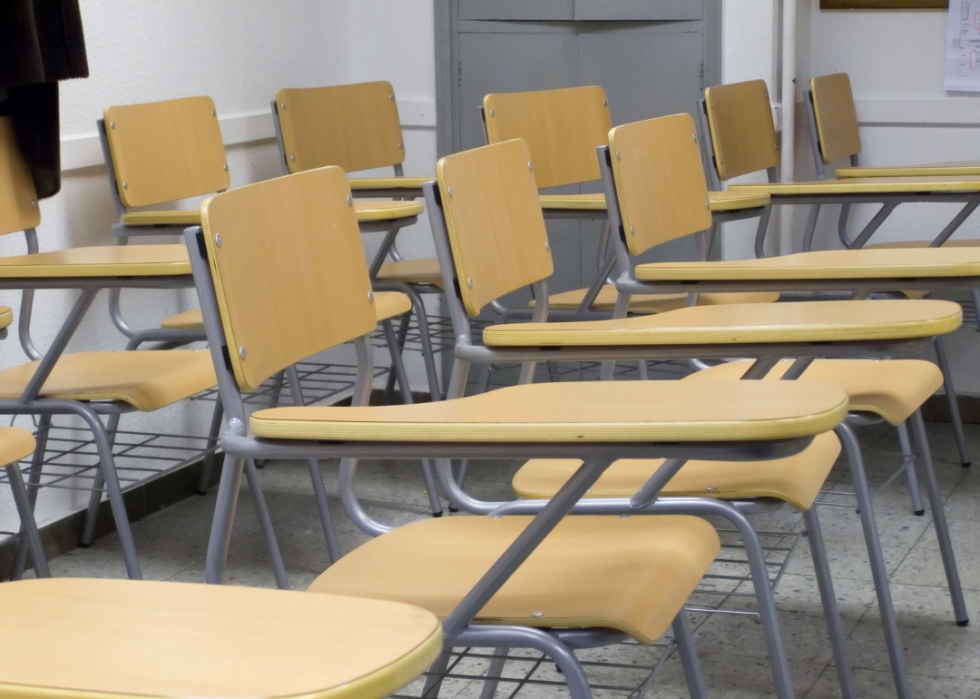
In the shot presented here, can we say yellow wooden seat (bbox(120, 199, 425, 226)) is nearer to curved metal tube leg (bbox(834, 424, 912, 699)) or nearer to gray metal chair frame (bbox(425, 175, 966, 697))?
gray metal chair frame (bbox(425, 175, 966, 697))

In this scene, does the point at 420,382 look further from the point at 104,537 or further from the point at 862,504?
the point at 862,504

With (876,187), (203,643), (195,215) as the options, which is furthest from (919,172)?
(203,643)

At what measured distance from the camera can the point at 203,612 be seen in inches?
34.4

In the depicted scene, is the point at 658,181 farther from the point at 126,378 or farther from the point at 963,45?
the point at 963,45

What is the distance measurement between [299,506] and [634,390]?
228cm

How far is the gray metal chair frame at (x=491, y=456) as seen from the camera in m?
1.00

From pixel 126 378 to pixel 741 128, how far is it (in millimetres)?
1826

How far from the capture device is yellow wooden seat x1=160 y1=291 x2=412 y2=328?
2.86 metres

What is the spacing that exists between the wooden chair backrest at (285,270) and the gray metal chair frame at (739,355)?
0.13m

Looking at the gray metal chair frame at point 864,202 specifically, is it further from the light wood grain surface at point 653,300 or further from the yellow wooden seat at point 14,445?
the yellow wooden seat at point 14,445

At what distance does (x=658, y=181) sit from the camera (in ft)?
7.73

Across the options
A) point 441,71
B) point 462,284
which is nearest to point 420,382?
point 441,71

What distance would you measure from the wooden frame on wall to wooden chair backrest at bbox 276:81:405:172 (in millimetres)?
1459

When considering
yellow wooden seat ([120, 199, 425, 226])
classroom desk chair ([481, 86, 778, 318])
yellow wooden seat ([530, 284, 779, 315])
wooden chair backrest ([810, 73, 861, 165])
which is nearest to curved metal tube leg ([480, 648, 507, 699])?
yellow wooden seat ([120, 199, 425, 226])
